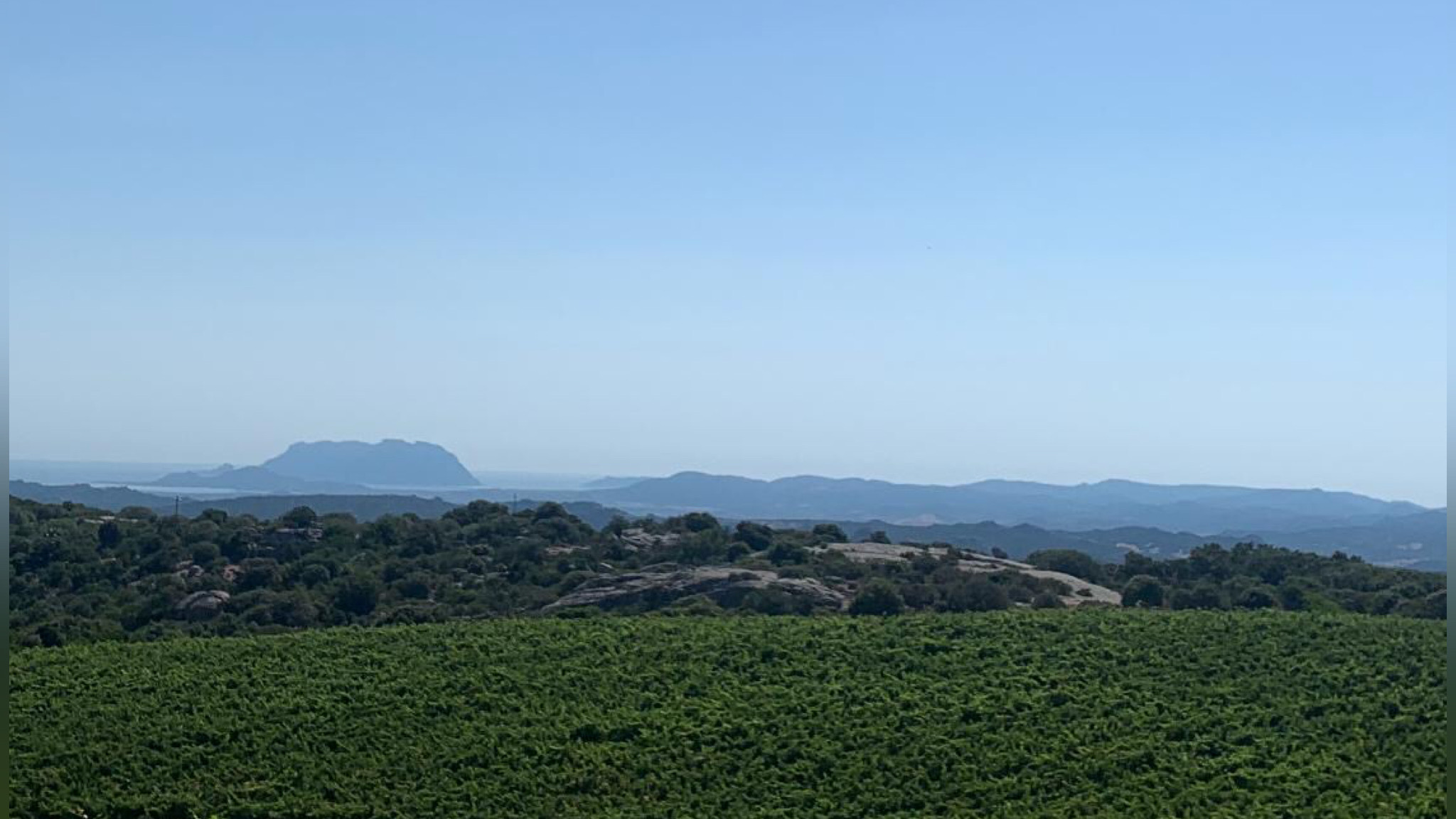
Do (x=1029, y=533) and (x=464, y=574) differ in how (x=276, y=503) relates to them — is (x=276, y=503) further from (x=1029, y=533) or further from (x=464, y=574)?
(x=464, y=574)

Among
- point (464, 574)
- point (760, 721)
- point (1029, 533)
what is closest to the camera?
point (760, 721)

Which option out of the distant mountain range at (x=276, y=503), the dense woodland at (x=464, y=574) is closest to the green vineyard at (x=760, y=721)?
the dense woodland at (x=464, y=574)

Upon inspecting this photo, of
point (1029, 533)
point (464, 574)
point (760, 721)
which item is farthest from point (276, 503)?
point (760, 721)

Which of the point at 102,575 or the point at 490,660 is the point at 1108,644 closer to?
the point at 490,660

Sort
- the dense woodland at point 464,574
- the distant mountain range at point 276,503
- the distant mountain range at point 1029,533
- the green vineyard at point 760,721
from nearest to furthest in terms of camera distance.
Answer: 1. the green vineyard at point 760,721
2. the dense woodland at point 464,574
3. the distant mountain range at point 1029,533
4. the distant mountain range at point 276,503

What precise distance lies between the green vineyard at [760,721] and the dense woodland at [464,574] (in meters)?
5.54

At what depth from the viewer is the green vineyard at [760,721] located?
1007 inches

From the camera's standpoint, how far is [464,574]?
49625 millimetres

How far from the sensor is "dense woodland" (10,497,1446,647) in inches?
1673

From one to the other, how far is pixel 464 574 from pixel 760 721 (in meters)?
22.6

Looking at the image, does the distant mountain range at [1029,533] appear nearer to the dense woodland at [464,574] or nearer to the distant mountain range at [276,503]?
the distant mountain range at [276,503]

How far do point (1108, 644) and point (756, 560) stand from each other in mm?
17435

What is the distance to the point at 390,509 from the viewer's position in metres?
161

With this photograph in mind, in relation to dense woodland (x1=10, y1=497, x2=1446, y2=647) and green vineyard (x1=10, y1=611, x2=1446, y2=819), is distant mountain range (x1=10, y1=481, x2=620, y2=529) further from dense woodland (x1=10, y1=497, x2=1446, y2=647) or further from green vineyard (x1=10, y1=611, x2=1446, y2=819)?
green vineyard (x1=10, y1=611, x2=1446, y2=819)
